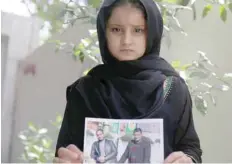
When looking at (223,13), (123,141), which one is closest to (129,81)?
(123,141)

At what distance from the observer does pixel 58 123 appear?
1.07 metres

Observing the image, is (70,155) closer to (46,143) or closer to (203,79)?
(46,143)

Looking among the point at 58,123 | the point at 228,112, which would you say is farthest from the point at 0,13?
the point at 228,112

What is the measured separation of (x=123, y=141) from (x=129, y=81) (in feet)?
0.43

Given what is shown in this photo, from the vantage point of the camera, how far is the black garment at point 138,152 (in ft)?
2.19

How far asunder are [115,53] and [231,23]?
453 mm

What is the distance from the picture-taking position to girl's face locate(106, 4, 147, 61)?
28.6 inches

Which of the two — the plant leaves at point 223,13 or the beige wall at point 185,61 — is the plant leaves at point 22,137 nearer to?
the beige wall at point 185,61

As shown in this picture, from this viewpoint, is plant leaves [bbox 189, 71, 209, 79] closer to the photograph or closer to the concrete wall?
the photograph

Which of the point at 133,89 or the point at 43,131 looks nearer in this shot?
the point at 133,89

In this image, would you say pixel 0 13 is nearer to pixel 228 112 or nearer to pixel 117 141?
pixel 117 141

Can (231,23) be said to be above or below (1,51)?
above

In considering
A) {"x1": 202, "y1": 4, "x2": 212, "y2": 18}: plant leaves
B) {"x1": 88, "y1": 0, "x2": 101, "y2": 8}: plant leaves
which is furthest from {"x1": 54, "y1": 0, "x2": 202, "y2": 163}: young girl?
{"x1": 202, "y1": 4, "x2": 212, "y2": 18}: plant leaves

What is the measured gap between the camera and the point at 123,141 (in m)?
0.68
